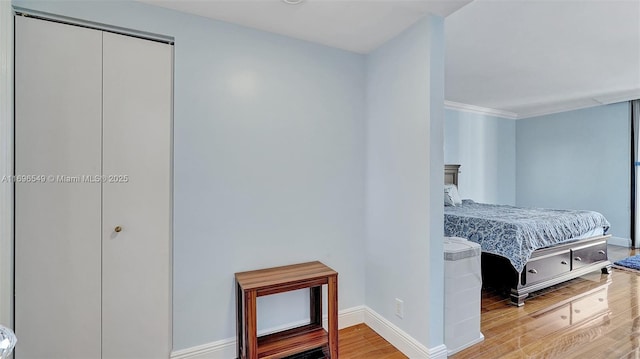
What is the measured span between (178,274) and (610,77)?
5.39 m

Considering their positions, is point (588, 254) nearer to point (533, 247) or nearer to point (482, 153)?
point (533, 247)

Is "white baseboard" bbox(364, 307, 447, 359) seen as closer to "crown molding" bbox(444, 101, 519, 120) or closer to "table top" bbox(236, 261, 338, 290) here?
"table top" bbox(236, 261, 338, 290)

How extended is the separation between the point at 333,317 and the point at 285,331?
424mm

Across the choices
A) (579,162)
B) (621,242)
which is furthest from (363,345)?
(579,162)

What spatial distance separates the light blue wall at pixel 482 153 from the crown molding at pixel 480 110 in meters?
0.07

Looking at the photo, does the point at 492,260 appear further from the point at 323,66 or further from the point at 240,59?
the point at 240,59

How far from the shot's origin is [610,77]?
382 cm

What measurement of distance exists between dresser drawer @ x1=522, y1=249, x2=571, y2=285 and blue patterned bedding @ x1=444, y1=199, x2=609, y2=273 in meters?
0.14

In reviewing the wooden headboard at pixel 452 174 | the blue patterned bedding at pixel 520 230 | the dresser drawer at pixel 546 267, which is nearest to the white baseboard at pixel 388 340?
the blue patterned bedding at pixel 520 230

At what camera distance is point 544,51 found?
2.93 meters

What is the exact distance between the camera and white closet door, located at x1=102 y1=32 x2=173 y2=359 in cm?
176

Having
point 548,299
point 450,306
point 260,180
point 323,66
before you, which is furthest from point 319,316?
point 548,299

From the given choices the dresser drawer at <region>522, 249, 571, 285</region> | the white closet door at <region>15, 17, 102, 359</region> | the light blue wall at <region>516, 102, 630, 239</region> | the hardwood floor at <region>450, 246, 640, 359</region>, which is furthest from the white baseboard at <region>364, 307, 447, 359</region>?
the light blue wall at <region>516, 102, 630, 239</region>

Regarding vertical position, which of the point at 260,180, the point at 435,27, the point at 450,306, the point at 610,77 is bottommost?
the point at 450,306
